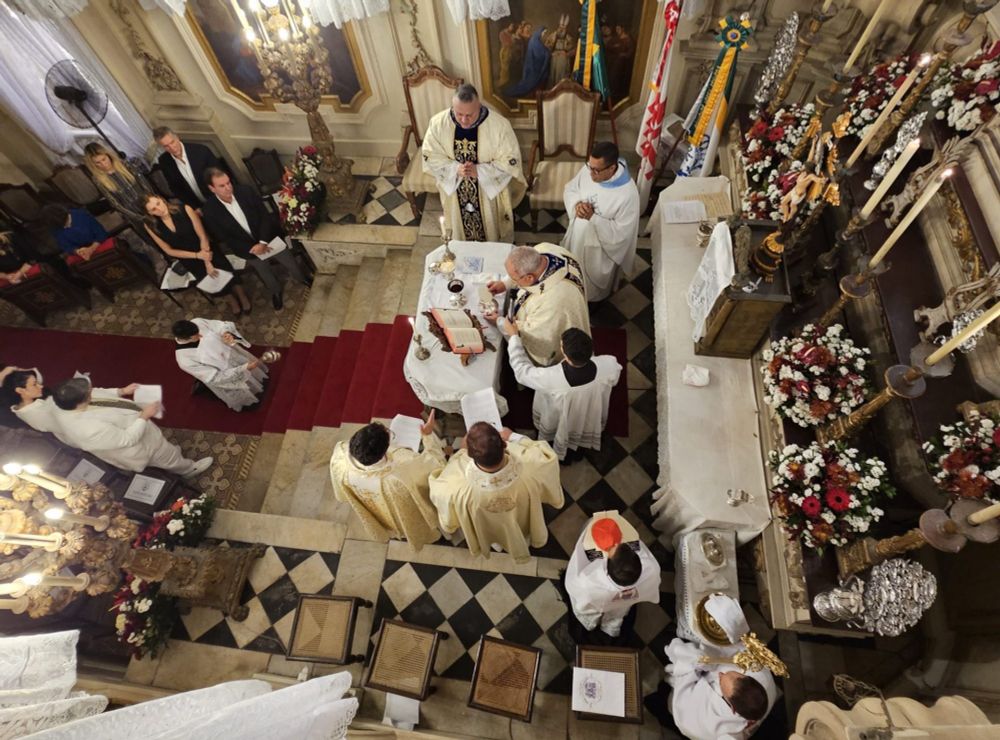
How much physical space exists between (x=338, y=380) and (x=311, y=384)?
1.42ft

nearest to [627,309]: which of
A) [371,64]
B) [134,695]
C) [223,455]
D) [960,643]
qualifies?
[960,643]

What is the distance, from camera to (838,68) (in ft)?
14.2

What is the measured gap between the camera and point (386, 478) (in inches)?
148

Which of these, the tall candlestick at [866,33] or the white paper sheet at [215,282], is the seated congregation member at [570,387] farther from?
the white paper sheet at [215,282]

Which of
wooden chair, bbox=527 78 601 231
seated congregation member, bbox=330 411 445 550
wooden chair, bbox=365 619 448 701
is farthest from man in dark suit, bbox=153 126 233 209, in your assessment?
wooden chair, bbox=365 619 448 701

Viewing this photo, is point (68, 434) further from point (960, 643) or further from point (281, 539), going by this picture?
point (960, 643)

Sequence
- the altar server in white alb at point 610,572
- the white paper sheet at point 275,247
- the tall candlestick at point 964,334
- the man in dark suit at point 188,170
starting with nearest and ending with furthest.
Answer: the tall candlestick at point 964,334
the altar server in white alb at point 610,572
the man in dark suit at point 188,170
the white paper sheet at point 275,247

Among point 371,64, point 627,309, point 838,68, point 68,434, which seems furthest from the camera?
point 371,64

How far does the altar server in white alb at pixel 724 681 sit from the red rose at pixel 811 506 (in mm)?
810

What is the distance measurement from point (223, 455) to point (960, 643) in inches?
282

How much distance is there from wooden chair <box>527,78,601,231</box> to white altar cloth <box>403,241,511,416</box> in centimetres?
151

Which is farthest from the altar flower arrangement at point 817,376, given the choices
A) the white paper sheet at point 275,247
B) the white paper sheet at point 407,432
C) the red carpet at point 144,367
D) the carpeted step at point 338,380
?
the white paper sheet at point 275,247

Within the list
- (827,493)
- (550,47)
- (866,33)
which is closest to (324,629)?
(827,493)

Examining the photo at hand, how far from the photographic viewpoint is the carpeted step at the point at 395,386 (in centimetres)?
557
